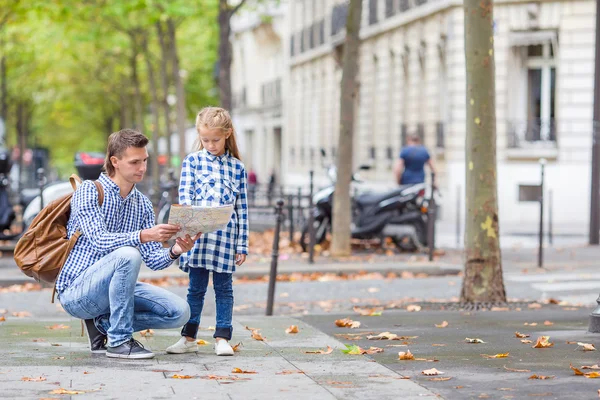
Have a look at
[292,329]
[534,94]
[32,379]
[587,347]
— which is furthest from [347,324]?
[534,94]

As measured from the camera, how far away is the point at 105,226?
754 cm

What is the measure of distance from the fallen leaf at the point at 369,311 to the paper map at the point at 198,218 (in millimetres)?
3528

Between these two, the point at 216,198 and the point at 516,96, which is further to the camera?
the point at 516,96

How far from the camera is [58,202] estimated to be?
25.2 ft

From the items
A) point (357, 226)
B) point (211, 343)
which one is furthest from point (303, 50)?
point (211, 343)

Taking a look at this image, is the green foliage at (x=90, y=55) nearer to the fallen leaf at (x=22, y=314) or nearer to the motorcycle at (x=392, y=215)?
the motorcycle at (x=392, y=215)

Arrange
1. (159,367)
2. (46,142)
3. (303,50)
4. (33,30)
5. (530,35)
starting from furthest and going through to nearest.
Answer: (46,142) → (303,50) → (33,30) → (530,35) → (159,367)

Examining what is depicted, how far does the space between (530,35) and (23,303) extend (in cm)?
2019

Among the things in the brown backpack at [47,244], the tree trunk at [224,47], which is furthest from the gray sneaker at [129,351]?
the tree trunk at [224,47]

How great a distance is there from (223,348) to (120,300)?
72 centimetres

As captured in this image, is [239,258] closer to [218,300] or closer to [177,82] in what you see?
[218,300]

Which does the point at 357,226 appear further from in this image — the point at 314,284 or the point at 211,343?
the point at 211,343

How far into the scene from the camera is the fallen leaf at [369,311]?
10.7m

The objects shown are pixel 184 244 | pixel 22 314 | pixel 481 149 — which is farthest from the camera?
pixel 22 314
